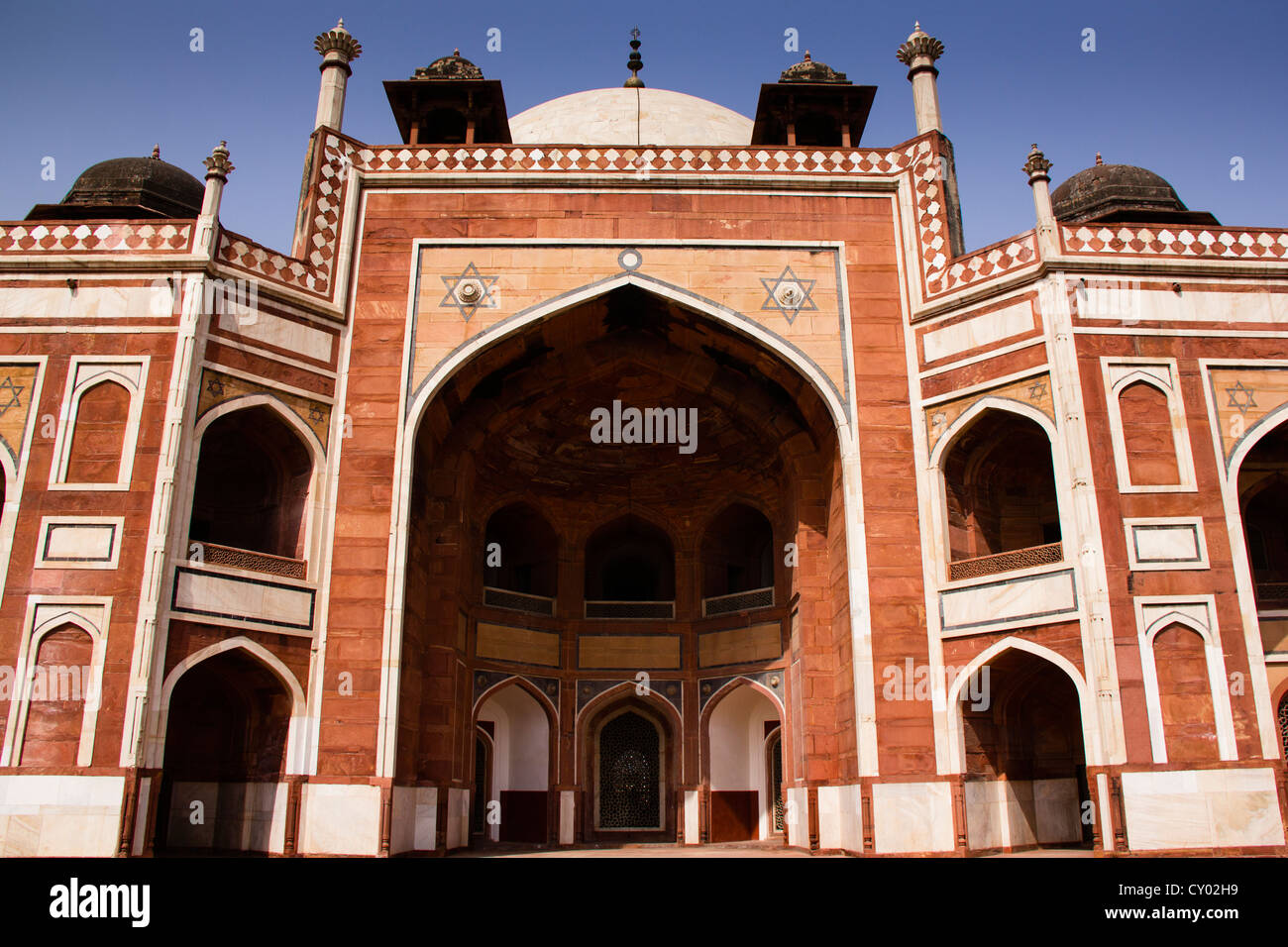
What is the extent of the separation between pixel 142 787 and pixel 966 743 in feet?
28.2

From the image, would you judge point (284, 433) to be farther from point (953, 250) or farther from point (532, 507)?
point (953, 250)

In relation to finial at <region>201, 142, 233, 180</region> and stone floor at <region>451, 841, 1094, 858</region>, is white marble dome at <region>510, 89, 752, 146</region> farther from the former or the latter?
stone floor at <region>451, 841, 1094, 858</region>

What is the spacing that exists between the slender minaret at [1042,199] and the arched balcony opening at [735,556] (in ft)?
21.3

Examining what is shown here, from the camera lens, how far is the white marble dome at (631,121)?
745 inches

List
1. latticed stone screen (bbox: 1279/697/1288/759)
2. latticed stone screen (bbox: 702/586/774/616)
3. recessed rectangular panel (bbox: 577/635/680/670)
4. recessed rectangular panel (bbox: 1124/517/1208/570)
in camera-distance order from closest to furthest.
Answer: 1. recessed rectangular panel (bbox: 1124/517/1208/570)
2. latticed stone screen (bbox: 1279/697/1288/759)
3. latticed stone screen (bbox: 702/586/774/616)
4. recessed rectangular panel (bbox: 577/635/680/670)

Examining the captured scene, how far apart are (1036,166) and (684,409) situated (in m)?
6.02

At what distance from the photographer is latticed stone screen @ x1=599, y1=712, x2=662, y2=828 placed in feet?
55.6

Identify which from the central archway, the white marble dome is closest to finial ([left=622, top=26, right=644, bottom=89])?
the white marble dome

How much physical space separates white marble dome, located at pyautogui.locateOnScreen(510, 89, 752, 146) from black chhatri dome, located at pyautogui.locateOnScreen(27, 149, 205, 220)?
5718 millimetres

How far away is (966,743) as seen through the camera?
39.5 feet

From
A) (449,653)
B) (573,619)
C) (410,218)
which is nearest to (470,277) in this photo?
(410,218)

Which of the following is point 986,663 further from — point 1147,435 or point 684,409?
point 684,409

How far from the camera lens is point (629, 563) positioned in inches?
753

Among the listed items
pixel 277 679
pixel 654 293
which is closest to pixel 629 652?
pixel 654 293
